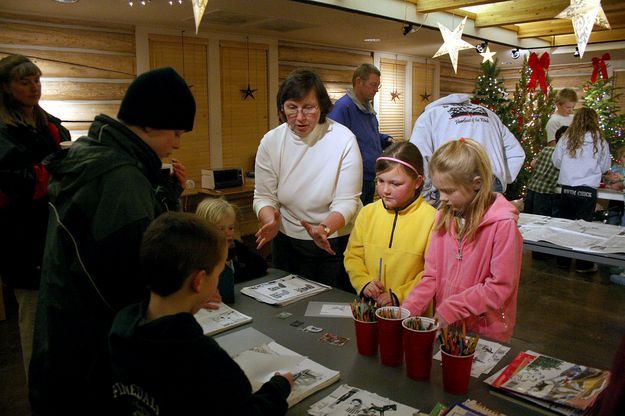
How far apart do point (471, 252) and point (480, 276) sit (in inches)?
3.4

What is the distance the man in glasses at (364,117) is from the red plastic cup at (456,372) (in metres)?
2.84

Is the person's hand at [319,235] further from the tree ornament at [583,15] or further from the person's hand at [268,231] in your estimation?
the tree ornament at [583,15]

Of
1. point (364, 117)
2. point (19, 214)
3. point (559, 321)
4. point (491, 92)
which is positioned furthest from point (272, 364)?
point (491, 92)

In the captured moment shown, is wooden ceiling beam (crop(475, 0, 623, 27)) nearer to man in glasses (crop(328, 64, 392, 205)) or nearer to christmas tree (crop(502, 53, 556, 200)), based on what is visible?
christmas tree (crop(502, 53, 556, 200))

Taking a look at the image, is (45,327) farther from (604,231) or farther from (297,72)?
(604,231)

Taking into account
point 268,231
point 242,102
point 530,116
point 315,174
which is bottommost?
point 268,231

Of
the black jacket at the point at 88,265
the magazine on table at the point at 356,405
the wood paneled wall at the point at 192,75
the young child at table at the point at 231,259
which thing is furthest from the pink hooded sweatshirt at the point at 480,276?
the wood paneled wall at the point at 192,75

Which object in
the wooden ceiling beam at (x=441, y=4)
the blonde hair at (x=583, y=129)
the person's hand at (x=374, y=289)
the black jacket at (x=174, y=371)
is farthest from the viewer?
the wooden ceiling beam at (x=441, y=4)

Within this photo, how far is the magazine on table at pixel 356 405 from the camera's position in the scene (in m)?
1.13

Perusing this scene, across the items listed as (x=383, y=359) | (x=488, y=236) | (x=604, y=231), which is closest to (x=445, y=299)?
(x=488, y=236)

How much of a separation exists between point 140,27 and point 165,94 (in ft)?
14.1

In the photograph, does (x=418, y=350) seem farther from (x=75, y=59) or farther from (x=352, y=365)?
(x=75, y=59)

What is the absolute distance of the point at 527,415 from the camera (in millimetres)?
1121

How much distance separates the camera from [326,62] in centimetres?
685
